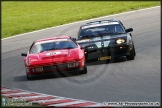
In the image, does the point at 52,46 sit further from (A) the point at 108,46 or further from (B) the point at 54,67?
(A) the point at 108,46

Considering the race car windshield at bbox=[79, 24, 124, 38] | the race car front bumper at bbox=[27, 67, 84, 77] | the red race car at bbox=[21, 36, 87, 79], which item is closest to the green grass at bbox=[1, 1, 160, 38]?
the race car windshield at bbox=[79, 24, 124, 38]

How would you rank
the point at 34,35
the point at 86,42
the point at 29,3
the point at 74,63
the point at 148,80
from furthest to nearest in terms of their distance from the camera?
1. the point at 29,3
2. the point at 34,35
3. the point at 86,42
4. the point at 74,63
5. the point at 148,80

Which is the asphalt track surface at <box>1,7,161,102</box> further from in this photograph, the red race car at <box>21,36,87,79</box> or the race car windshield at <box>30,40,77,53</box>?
the race car windshield at <box>30,40,77,53</box>

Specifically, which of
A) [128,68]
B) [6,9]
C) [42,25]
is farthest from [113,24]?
[6,9]

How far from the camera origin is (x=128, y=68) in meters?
14.9

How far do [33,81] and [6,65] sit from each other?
14.6 ft

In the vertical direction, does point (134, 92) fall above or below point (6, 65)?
above

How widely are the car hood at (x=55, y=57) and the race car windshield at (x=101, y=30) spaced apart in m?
2.64

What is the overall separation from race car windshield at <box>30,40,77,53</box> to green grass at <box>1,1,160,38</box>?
43.4 feet

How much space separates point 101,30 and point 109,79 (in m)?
4.55

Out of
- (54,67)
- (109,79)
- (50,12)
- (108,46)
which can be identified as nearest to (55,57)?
(54,67)

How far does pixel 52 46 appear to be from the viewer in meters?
15.4

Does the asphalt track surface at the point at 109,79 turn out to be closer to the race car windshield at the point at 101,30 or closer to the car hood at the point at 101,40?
the car hood at the point at 101,40

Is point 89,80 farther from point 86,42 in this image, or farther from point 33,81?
point 86,42
